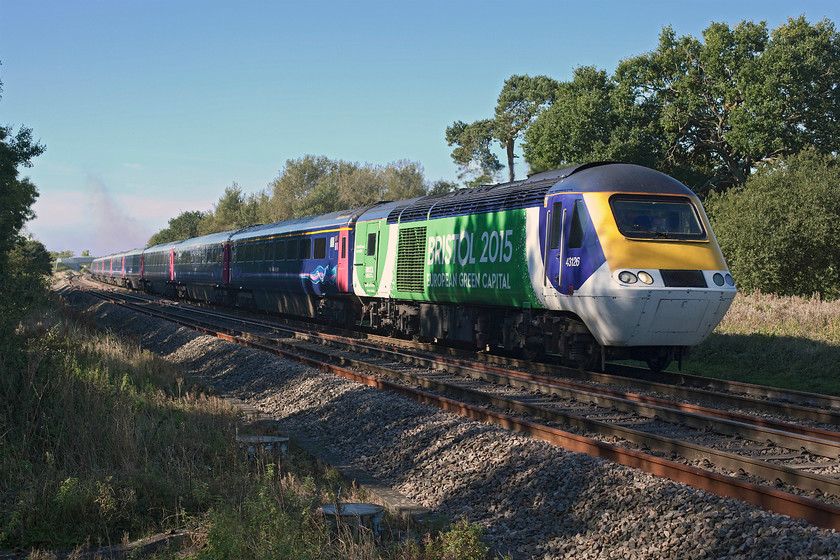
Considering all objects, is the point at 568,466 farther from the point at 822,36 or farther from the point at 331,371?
the point at 822,36

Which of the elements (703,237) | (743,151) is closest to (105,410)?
(703,237)

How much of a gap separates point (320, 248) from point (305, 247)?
1446 millimetres

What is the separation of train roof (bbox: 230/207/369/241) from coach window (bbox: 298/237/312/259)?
1.07 feet

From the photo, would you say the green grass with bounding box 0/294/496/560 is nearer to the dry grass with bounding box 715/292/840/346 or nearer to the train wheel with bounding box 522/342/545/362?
the train wheel with bounding box 522/342/545/362

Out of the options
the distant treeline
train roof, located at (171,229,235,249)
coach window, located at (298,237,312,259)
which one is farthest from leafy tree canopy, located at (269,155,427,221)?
coach window, located at (298,237,312,259)

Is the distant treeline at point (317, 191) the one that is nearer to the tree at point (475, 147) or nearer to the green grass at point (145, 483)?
the tree at point (475, 147)

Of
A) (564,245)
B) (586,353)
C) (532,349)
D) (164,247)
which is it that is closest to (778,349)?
(586,353)

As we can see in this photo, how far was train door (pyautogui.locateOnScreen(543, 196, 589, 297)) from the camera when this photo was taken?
40.5 feet

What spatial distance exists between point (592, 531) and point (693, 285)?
6801mm

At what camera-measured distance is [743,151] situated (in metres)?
36.2

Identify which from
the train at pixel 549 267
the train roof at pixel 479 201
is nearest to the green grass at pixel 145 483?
the train at pixel 549 267

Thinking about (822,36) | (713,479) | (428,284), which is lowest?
(713,479)

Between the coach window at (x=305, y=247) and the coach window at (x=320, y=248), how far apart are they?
0.60 metres

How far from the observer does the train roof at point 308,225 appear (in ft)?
73.6
